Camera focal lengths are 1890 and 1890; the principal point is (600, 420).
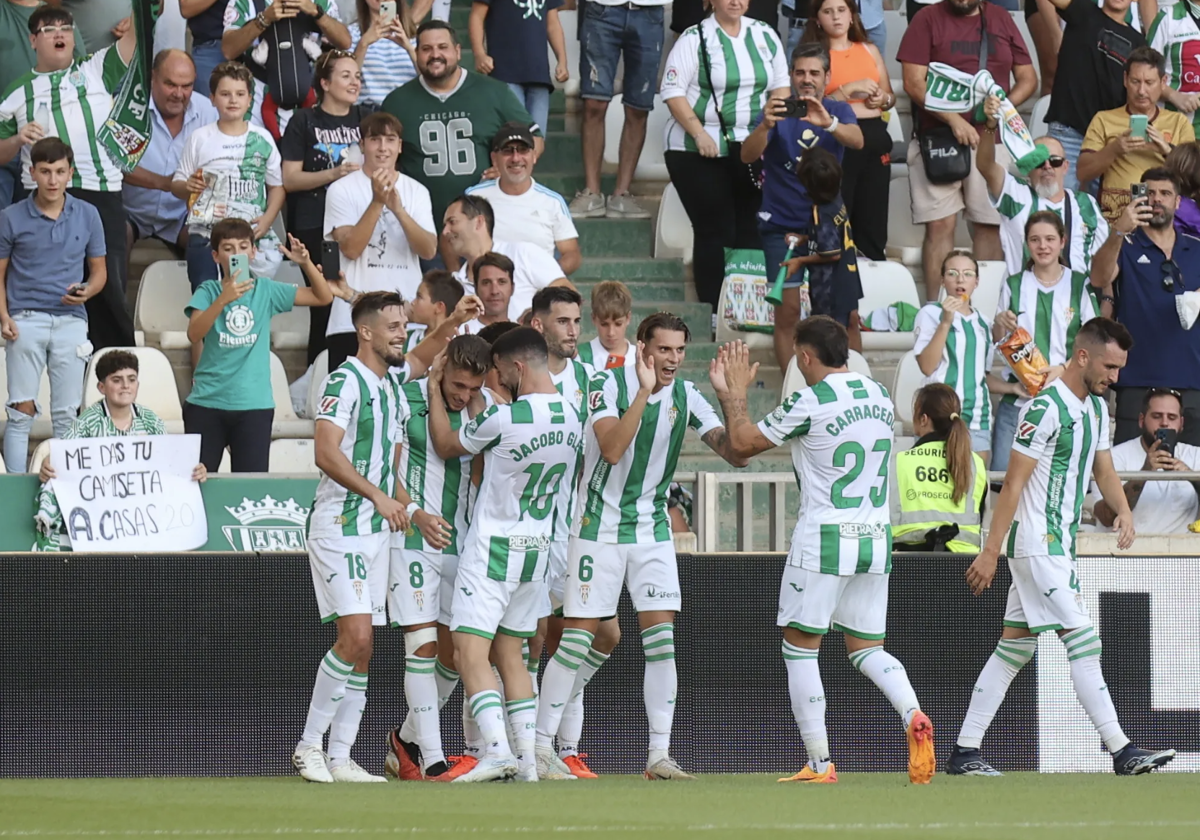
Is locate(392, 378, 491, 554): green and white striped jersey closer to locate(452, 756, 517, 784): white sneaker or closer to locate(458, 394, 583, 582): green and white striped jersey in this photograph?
locate(458, 394, 583, 582): green and white striped jersey

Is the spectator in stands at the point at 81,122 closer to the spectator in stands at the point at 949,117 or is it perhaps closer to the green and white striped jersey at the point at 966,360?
the green and white striped jersey at the point at 966,360

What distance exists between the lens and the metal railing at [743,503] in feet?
31.8

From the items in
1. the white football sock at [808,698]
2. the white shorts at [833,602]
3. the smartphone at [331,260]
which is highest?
the smartphone at [331,260]

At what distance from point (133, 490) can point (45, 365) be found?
1707 millimetres

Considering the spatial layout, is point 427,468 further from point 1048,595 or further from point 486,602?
point 1048,595

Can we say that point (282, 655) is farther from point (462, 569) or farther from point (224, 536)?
point (462, 569)

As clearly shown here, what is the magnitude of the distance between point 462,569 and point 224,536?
2248 millimetres

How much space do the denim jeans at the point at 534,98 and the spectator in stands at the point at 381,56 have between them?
0.73 meters

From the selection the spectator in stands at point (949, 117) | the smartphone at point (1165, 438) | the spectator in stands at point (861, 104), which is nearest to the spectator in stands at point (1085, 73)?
the spectator in stands at point (949, 117)

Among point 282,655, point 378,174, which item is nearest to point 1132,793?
point 282,655

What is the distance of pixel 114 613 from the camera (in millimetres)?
9547

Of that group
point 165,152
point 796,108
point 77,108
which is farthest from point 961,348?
point 77,108

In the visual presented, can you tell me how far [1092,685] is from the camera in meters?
8.60

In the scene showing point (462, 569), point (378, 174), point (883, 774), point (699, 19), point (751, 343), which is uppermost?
point (699, 19)
